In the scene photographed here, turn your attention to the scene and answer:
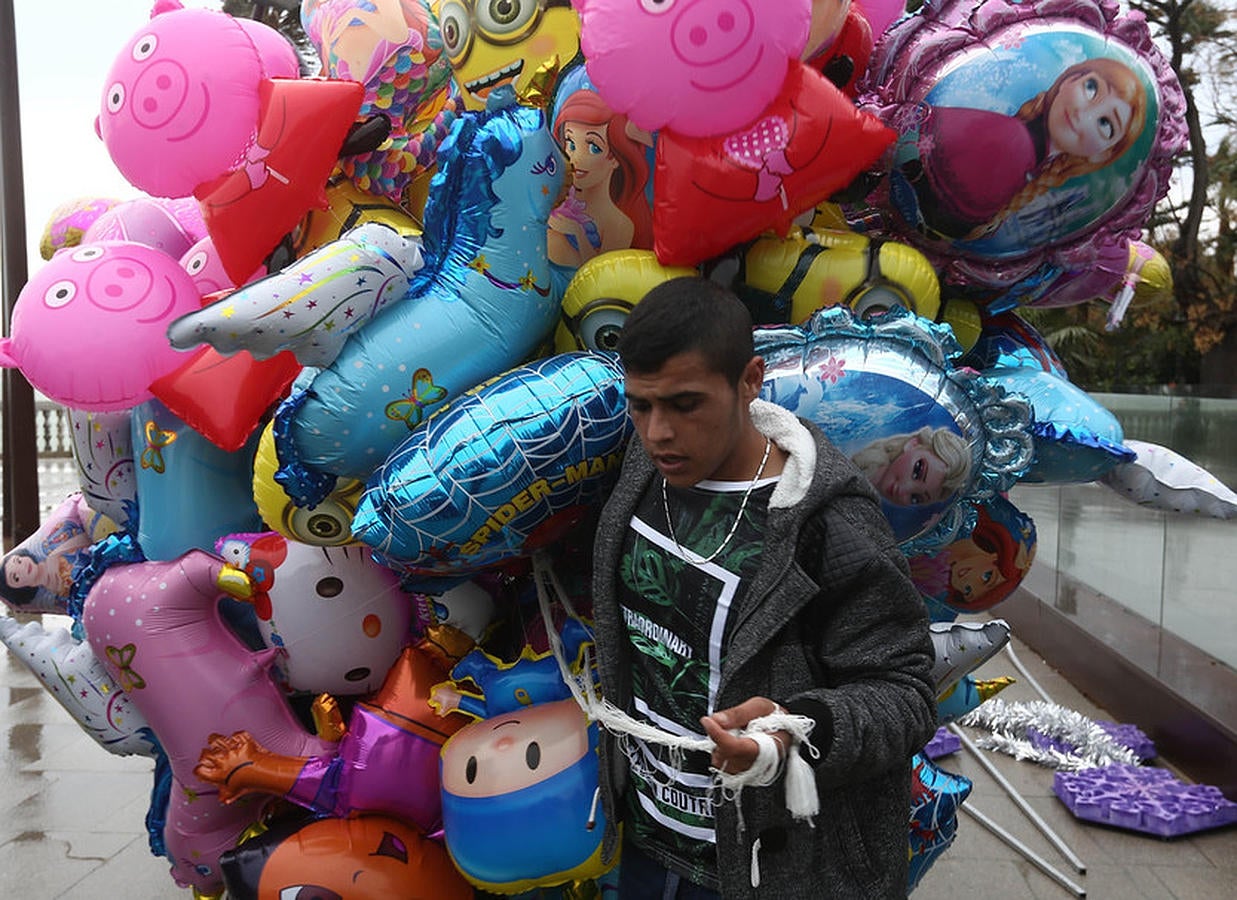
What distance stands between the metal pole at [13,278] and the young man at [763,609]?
8.79m

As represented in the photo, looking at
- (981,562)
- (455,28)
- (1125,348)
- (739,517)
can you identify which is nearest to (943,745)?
(981,562)

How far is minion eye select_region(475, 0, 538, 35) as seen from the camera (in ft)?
8.27

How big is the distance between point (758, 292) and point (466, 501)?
0.82 metres

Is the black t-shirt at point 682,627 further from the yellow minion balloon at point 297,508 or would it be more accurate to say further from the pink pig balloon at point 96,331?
the pink pig balloon at point 96,331

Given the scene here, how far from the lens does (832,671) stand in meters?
1.54

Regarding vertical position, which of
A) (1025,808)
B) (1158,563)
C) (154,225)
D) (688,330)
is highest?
(154,225)

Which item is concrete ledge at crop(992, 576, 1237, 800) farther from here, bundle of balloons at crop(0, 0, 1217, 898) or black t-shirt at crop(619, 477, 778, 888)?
black t-shirt at crop(619, 477, 778, 888)

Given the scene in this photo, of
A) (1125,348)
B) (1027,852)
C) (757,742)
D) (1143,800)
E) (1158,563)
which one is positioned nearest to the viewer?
(757,742)

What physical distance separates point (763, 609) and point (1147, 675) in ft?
13.9

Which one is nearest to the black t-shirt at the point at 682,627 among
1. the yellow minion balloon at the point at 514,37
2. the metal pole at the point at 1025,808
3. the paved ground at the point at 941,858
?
the yellow minion balloon at the point at 514,37

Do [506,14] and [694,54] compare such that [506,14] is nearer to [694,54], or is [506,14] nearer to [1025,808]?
[694,54]

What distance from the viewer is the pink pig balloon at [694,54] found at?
6.54ft

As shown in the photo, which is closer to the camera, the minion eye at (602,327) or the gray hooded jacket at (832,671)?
the gray hooded jacket at (832,671)

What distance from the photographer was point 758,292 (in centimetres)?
229
